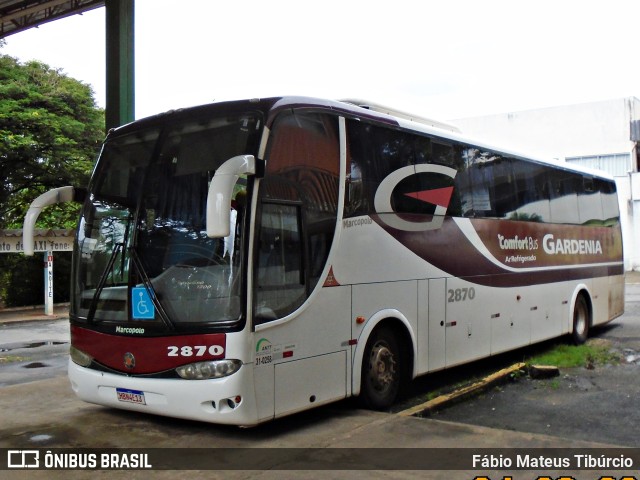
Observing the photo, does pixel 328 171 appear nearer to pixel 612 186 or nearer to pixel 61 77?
pixel 612 186

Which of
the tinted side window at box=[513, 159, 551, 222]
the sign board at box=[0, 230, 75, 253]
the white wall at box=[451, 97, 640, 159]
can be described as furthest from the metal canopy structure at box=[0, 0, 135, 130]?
the white wall at box=[451, 97, 640, 159]

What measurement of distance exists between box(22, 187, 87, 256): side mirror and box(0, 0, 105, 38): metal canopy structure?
653cm

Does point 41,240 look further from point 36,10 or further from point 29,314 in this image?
point 36,10

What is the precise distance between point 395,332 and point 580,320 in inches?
273

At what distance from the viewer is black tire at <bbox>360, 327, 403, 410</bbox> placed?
7.41 m

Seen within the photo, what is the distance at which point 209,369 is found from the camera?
5902 millimetres

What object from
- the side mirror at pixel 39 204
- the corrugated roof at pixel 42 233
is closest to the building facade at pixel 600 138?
the corrugated roof at pixel 42 233

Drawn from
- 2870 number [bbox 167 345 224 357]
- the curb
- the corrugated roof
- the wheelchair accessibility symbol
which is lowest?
the curb

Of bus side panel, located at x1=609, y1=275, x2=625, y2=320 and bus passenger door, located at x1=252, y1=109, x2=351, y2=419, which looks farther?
bus side panel, located at x1=609, y1=275, x2=625, y2=320

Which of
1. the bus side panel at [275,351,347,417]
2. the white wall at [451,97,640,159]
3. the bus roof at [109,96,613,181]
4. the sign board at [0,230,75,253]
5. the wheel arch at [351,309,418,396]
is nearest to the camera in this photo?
the bus side panel at [275,351,347,417]

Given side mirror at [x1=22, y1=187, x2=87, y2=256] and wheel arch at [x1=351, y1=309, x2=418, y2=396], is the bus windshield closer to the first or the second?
side mirror at [x1=22, y1=187, x2=87, y2=256]

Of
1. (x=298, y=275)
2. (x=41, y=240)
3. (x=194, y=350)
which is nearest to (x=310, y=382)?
(x=298, y=275)

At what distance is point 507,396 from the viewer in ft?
28.7

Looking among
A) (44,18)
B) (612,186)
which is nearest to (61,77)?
(44,18)
